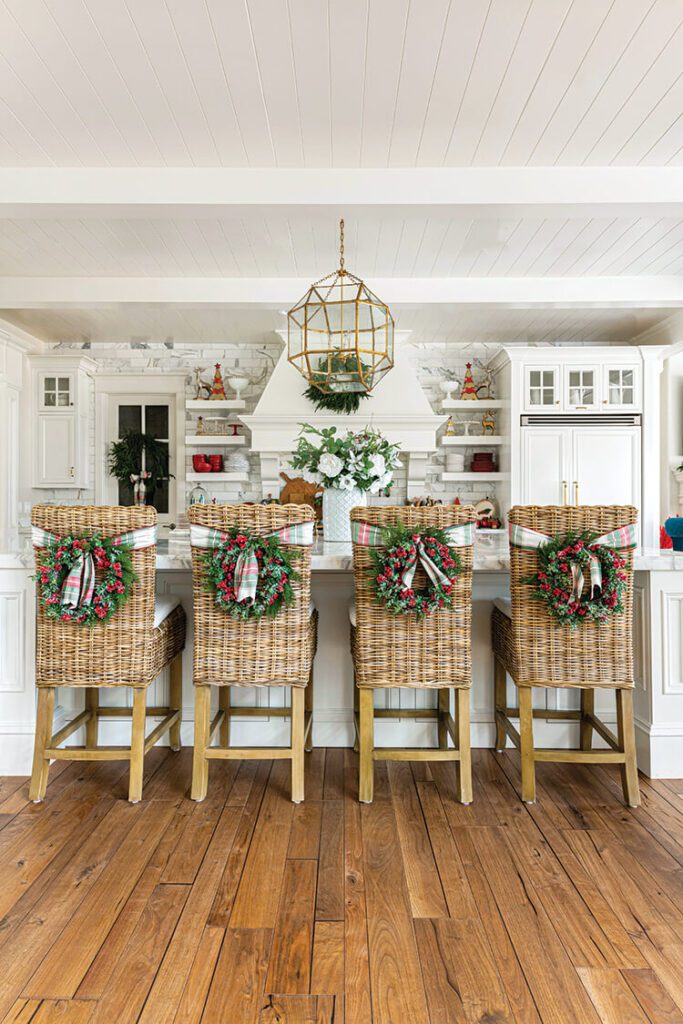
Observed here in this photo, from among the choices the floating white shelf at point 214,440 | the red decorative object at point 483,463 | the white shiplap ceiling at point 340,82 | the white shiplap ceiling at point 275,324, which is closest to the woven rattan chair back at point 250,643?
the white shiplap ceiling at point 340,82

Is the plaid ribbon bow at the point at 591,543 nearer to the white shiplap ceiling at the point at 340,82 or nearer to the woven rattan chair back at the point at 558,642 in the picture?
the woven rattan chair back at the point at 558,642

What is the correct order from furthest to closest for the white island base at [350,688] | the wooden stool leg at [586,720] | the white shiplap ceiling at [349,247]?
the white shiplap ceiling at [349,247] → the wooden stool leg at [586,720] → the white island base at [350,688]

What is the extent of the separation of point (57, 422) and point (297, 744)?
4216mm

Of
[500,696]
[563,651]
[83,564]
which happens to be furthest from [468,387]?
[83,564]

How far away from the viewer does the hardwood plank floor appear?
4.58 ft

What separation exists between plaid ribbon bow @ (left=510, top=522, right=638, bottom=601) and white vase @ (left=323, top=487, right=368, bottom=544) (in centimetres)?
84

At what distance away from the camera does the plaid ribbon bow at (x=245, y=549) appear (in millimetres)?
2223

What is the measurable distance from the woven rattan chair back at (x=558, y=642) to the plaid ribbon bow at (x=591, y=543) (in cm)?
2

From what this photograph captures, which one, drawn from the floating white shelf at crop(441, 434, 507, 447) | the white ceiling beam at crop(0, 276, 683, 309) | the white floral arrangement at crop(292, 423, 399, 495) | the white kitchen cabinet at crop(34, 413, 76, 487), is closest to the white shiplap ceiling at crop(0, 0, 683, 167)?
the white floral arrangement at crop(292, 423, 399, 495)

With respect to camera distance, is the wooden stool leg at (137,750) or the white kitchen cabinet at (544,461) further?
the white kitchen cabinet at (544,461)

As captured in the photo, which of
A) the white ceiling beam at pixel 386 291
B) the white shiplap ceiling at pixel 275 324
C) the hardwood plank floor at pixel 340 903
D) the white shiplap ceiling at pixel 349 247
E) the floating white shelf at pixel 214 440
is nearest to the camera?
the hardwood plank floor at pixel 340 903

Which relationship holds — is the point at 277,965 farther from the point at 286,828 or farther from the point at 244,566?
the point at 244,566

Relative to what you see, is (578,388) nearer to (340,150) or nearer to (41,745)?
(340,150)

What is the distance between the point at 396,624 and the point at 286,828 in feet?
2.56
